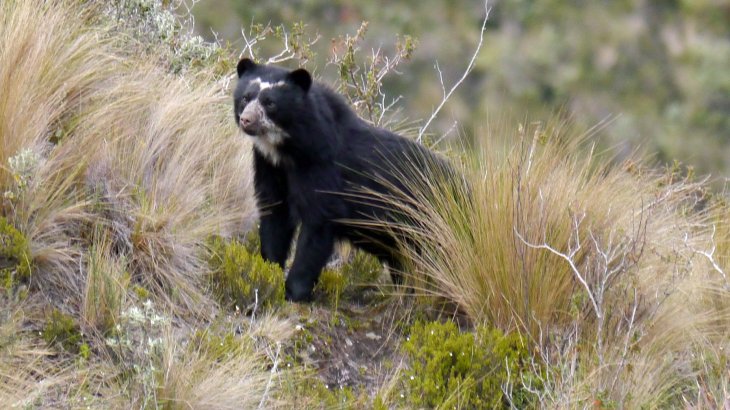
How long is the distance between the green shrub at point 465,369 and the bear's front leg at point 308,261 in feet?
2.32

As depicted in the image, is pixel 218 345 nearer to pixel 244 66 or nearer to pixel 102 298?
pixel 102 298

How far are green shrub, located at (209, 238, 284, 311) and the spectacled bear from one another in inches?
7.2

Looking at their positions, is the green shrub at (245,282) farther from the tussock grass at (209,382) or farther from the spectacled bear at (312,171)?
the tussock grass at (209,382)

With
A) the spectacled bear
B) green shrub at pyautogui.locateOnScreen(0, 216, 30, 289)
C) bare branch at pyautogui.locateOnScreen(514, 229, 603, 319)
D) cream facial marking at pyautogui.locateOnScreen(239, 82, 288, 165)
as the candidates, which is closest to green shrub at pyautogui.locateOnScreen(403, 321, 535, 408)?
bare branch at pyautogui.locateOnScreen(514, 229, 603, 319)

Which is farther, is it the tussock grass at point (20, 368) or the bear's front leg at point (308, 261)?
the bear's front leg at point (308, 261)

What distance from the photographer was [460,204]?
611cm

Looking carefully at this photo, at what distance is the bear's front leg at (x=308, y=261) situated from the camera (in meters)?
6.08

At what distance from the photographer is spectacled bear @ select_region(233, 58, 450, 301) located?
616cm

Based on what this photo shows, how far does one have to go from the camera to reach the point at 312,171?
6.26 m

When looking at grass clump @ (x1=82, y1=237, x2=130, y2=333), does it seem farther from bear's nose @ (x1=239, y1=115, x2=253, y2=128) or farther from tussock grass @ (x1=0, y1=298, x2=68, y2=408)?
bear's nose @ (x1=239, y1=115, x2=253, y2=128)

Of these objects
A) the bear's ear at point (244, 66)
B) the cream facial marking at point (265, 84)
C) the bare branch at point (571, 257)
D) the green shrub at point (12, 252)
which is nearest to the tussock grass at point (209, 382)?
the green shrub at point (12, 252)

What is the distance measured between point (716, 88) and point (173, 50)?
15202mm

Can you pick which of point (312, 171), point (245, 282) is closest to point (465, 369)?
point (245, 282)

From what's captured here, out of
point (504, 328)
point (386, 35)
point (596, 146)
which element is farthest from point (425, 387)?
point (386, 35)
